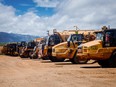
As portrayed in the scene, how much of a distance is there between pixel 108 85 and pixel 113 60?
7.92m

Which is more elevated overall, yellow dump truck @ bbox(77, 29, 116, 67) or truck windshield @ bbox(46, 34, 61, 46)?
truck windshield @ bbox(46, 34, 61, 46)

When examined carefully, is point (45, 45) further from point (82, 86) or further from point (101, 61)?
point (82, 86)

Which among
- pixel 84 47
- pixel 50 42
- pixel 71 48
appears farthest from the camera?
pixel 50 42

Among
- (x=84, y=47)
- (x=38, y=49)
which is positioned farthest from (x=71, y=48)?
(x=38, y=49)

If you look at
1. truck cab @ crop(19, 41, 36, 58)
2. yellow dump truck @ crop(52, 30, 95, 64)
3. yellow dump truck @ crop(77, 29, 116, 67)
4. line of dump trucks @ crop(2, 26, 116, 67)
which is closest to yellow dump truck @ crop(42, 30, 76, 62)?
line of dump trucks @ crop(2, 26, 116, 67)

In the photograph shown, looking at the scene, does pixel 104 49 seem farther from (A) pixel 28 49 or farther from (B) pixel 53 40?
(A) pixel 28 49

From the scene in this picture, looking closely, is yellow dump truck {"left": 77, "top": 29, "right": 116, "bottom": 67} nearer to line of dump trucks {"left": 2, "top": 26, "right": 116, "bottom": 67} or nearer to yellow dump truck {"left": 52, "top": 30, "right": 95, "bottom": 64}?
line of dump trucks {"left": 2, "top": 26, "right": 116, "bottom": 67}

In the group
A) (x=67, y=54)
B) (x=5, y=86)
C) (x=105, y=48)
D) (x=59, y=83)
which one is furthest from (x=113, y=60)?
(x=5, y=86)

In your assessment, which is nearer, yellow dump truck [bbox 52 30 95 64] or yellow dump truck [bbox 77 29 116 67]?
yellow dump truck [bbox 77 29 116 67]

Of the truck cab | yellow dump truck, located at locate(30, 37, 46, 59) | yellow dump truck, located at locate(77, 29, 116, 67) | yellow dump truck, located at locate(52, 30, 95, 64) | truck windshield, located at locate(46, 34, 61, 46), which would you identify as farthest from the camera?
the truck cab

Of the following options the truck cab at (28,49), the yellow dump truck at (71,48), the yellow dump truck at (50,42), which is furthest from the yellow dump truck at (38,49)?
the yellow dump truck at (71,48)

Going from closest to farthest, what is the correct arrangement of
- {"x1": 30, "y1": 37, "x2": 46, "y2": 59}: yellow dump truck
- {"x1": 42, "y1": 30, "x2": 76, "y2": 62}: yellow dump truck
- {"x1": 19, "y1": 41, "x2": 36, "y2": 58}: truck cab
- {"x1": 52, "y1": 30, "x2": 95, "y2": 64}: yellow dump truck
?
{"x1": 52, "y1": 30, "x2": 95, "y2": 64}: yellow dump truck → {"x1": 42, "y1": 30, "x2": 76, "y2": 62}: yellow dump truck → {"x1": 30, "y1": 37, "x2": 46, "y2": 59}: yellow dump truck → {"x1": 19, "y1": 41, "x2": 36, "y2": 58}: truck cab

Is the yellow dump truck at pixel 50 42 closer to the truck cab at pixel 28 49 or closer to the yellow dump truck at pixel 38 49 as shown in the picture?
the yellow dump truck at pixel 38 49

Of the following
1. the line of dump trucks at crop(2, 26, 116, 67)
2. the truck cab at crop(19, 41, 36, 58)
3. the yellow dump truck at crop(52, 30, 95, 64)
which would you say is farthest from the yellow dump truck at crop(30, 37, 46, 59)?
the yellow dump truck at crop(52, 30, 95, 64)
